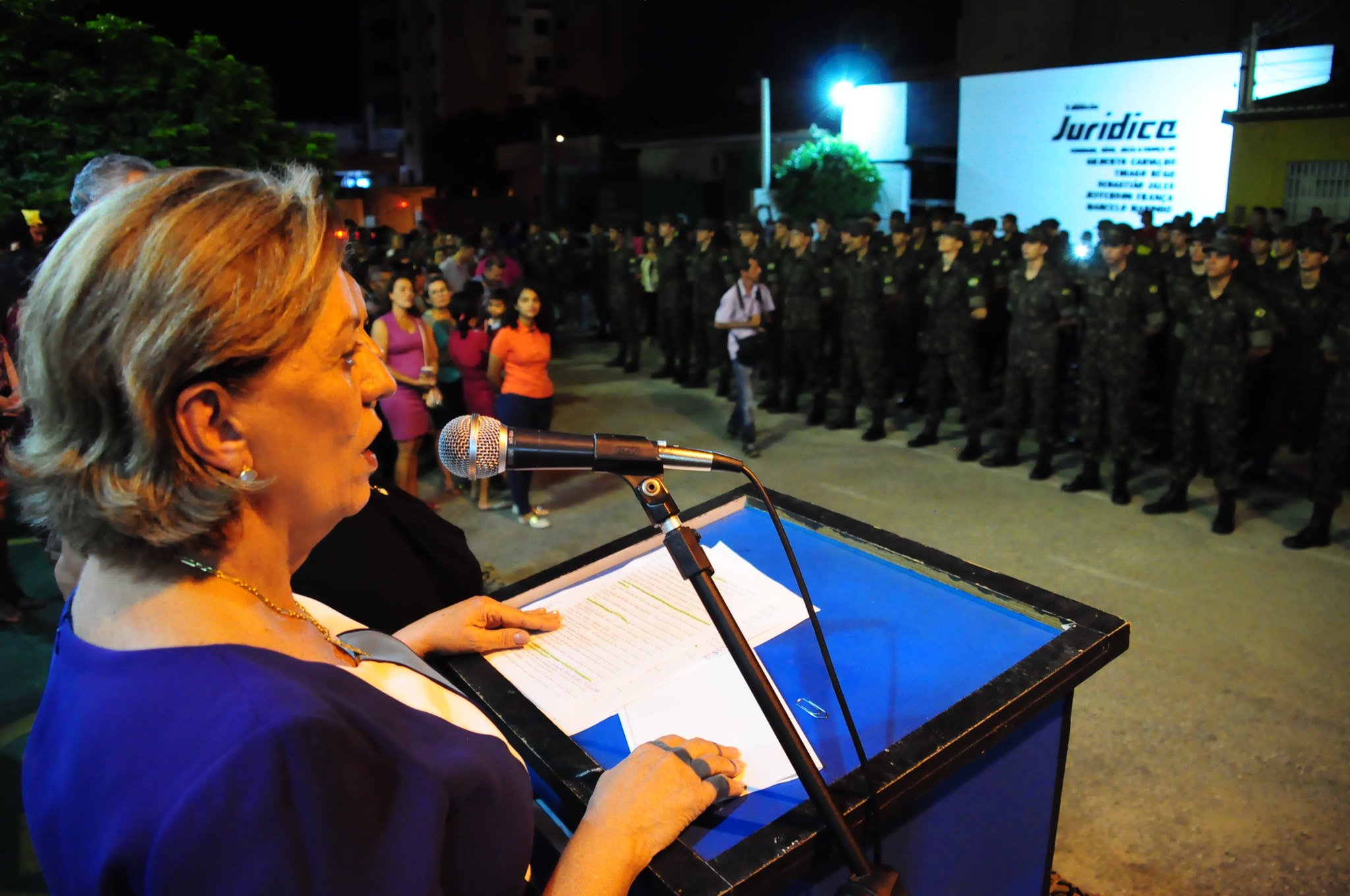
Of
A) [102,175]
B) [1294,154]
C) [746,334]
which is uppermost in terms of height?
[1294,154]

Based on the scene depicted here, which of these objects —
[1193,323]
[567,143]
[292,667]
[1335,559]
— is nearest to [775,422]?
[1193,323]

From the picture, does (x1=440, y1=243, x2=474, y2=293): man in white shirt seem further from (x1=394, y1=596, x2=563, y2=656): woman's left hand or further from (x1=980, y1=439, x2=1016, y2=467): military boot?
(x1=394, y1=596, x2=563, y2=656): woman's left hand

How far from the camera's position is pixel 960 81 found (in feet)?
43.0

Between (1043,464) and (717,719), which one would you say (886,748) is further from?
(1043,464)

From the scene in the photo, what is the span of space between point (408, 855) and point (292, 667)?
0.68 ft

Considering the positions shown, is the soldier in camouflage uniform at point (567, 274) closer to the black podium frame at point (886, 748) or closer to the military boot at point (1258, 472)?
the military boot at point (1258, 472)

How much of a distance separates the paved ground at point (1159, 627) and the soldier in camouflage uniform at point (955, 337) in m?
0.26

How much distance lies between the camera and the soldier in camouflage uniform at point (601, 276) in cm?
1283

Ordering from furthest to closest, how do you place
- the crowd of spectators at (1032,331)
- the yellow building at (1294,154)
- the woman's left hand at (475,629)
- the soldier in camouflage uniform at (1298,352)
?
1. the yellow building at (1294,154)
2. the soldier in camouflage uniform at (1298,352)
3. the crowd of spectators at (1032,331)
4. the woman's left hand at (475,629)

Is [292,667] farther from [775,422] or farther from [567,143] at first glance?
[567,143]

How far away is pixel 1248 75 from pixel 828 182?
18.3 ft

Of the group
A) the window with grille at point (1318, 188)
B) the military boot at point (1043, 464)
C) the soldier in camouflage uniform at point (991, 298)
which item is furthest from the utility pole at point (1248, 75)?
the military boot at point (1043, 464)

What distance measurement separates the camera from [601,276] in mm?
13023

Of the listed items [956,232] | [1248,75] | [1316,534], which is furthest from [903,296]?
[1248,75]
